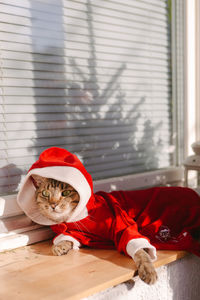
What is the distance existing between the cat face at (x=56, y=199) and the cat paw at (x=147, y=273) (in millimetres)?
310

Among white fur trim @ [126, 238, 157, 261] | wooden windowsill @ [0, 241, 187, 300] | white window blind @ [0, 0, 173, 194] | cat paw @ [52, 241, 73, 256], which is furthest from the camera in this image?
white window blind @ [0, 0, 173, 194]

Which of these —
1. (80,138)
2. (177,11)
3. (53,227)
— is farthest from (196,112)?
(53,227)

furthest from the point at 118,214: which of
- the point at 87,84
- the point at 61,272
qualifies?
the point at 87,84

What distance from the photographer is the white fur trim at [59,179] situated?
1.19m

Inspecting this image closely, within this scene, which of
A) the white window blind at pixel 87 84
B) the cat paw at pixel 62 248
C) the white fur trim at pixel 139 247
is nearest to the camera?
the white fur trim at pixel 139 247

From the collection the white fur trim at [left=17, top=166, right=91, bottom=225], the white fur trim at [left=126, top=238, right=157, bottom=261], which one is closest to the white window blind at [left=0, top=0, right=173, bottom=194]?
the white fur trim at [left=17, top=166, right=91, bottom=225]

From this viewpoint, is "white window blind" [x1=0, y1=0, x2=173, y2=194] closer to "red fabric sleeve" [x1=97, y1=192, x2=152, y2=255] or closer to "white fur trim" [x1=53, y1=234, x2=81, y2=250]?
"white fur trim" [x1=53, y1=234, x2=81, y2=250]

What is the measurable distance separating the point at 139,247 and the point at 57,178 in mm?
349

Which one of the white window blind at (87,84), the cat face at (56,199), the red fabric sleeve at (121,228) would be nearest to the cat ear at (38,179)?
the cat face at (56,199)

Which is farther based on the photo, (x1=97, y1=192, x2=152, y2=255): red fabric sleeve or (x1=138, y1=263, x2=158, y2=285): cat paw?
(x1=97, y1=192, x2=152, y2=255): red fabric sleeve

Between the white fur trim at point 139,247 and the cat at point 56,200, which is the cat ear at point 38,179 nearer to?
the cat at point 56,200

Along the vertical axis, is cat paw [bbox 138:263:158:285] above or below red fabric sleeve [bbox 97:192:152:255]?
below

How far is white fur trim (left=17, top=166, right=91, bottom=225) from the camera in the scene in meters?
1.19

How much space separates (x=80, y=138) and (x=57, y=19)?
538 millimetres
